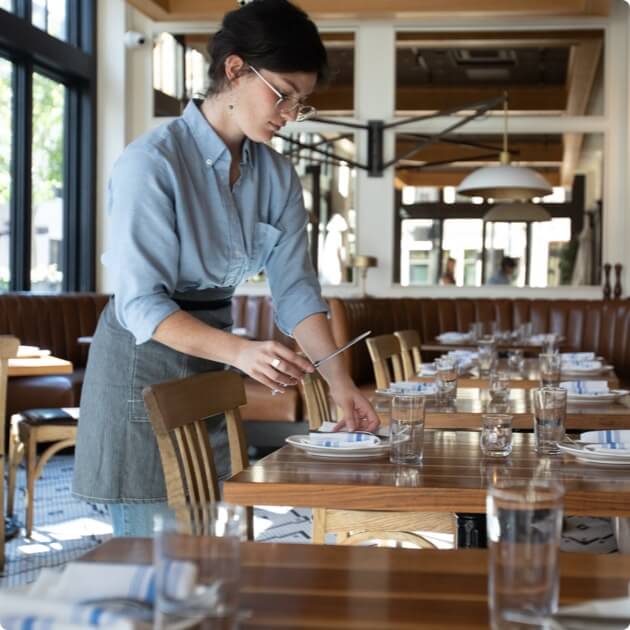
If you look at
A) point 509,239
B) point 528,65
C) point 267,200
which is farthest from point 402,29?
point 267,200

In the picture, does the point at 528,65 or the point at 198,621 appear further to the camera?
the point at 528,65

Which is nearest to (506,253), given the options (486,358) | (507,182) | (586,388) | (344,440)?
(507,182)

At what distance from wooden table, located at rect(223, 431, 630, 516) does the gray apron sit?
26cm

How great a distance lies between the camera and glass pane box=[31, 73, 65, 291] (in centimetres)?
743

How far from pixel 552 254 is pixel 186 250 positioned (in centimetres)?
663

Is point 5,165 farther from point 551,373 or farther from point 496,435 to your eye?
point 496,435

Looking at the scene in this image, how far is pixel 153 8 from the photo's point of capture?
791cm

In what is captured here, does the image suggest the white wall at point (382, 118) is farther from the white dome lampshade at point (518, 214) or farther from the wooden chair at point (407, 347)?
the wooden chair at point (407, 347)

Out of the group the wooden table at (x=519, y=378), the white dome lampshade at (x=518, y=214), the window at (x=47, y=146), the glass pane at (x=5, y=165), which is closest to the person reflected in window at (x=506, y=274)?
the white dome lampshade at (x=518, y=214)

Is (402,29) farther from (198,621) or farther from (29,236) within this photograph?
(198,621)

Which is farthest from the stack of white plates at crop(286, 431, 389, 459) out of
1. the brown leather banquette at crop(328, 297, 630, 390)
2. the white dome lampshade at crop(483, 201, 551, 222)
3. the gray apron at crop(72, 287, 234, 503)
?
the white dome lampshade at crop(483, 201, 551, 222)

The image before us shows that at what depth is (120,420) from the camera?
1.93m

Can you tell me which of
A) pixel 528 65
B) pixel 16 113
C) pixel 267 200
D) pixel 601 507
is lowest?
pixel 601 507

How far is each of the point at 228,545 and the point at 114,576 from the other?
175 mm
